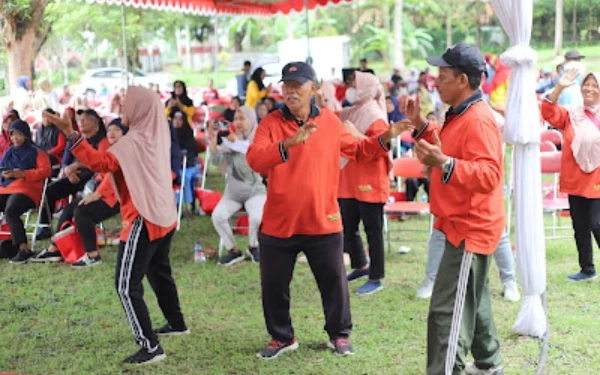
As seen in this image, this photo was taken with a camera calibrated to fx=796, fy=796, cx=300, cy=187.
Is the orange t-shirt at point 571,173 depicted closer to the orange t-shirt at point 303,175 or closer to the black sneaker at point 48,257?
the orange t-shirt at point 303,175

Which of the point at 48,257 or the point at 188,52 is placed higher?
the point at 188,52

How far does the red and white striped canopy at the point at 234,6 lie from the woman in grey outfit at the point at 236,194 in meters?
4.50

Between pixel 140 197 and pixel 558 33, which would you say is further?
pixel 558 33

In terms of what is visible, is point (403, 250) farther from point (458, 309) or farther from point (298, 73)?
point (458, 309)

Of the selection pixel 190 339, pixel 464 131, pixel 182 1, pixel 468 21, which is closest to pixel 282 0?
pixel 182 1

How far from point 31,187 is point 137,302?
4124mm

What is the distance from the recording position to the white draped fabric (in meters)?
4.04

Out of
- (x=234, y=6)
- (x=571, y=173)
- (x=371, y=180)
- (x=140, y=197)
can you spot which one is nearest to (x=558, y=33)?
(x=234, y=6)

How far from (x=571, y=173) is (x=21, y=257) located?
538cm

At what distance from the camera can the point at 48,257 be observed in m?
8.11

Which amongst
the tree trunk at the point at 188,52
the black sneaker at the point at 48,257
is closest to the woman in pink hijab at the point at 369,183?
the black sneaker at the point at 48,257

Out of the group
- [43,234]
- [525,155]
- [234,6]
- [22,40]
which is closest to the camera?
[525,155]

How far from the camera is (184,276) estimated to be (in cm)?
729

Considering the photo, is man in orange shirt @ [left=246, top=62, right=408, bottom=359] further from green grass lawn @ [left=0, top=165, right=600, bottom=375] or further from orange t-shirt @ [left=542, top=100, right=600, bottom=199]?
orange t-shirt @ [left=542, top=100, right=600, bottom=199]
